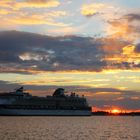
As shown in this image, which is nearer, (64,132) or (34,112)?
(64,132)

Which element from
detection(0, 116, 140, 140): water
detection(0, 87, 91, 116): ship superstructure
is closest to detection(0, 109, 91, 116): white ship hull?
detection(0, 87, 91, 116): ship superstructure

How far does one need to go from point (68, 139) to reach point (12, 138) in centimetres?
764

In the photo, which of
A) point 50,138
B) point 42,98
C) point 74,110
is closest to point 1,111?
point 42,98

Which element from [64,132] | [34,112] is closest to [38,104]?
[34,112]

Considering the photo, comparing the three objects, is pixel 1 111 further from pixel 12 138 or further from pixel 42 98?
pixel 12 138

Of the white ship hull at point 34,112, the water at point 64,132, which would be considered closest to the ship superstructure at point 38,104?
the white ship hull at point 34,112

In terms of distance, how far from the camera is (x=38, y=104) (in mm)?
163000

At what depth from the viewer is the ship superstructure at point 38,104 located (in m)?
162

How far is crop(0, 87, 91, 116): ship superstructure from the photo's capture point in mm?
162000

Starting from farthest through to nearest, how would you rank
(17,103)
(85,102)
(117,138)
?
1. (85,102)
2. (17,103)
3. (117,138)

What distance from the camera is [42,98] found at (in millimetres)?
165375

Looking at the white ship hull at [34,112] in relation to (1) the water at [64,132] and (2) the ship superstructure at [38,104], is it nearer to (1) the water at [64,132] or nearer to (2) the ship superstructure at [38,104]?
(2) the ship superstructure at [38,104]

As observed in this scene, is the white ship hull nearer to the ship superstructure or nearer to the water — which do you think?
the ship superstructure

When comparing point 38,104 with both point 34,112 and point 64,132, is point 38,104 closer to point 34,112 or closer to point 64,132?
point 34,112
